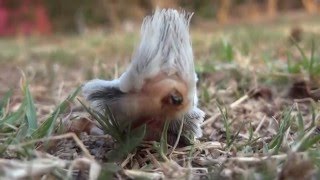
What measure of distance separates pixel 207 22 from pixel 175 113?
1251 cm

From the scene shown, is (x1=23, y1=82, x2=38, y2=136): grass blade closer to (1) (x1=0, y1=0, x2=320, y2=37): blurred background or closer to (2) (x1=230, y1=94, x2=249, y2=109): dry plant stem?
(2) (x1=230, y1=94, x2=249, y2=109): dry plant stem

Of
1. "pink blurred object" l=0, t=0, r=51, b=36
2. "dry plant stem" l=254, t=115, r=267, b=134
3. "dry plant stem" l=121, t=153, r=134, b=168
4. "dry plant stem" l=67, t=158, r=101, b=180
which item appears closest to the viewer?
"dry plant stem" l=67, t=158, r=101, b=180

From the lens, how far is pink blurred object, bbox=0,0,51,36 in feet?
38.6

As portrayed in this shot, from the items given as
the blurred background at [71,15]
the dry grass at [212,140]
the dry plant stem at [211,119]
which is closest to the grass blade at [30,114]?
the dry grass at [212,140]

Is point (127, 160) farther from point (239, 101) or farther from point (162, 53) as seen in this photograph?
point (239, 101)

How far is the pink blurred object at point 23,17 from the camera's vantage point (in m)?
11.8

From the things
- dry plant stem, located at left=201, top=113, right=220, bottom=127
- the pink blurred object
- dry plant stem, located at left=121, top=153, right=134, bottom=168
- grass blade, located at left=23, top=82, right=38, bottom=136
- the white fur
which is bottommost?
the pink blurred object

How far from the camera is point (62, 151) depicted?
92 centimetres

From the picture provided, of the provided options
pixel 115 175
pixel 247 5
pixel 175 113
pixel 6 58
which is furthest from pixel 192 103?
pixel 247 5

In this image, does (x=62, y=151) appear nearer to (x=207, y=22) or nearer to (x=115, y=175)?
(x=115, y=175)

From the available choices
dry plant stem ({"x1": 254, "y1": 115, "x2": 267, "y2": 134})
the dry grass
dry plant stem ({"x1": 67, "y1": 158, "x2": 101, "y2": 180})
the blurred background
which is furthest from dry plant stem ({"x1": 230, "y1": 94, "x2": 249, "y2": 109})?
the blurred background

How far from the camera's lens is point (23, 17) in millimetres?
11953

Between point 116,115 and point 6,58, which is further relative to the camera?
point 6,58

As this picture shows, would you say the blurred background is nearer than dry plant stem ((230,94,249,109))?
No
